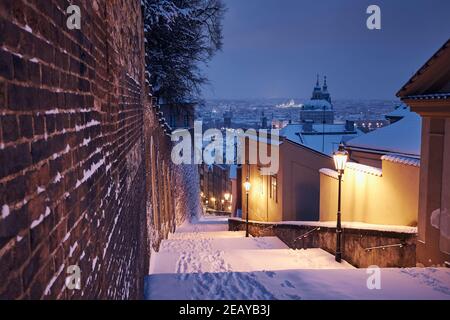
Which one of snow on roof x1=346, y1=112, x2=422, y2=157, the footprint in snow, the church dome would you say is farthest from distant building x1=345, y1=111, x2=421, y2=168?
the church dome

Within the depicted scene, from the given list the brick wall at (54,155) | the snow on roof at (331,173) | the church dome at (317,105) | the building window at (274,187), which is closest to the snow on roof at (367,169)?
the snow on roof at (331,173)

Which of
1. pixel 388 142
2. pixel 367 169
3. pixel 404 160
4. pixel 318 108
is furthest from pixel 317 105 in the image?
pixel 404 160

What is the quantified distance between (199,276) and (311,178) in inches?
549

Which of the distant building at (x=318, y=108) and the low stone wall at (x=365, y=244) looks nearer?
the low stone wall at (x=365, y=244)

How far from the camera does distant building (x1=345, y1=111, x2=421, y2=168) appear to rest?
627 inches

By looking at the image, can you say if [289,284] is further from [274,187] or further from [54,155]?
[274,187]

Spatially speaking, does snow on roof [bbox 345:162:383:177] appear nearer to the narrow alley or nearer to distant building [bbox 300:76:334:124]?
the narrow alley

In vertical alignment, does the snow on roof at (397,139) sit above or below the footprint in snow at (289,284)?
above

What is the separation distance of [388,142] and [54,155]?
1647 centimetres

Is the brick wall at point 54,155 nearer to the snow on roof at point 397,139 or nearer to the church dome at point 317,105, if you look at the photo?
the snow on roof at point 397,139

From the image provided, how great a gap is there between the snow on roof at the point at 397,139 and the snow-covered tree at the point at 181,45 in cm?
802

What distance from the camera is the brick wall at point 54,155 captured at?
1.52 meters

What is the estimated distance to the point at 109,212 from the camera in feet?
12.2

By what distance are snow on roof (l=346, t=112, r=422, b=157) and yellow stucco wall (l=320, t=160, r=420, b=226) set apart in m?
2.20
